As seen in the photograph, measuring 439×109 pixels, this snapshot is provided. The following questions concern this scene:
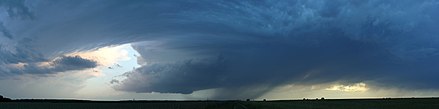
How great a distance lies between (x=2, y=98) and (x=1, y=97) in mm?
1212

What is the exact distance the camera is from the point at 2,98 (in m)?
181

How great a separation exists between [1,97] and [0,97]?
1664 millimetres

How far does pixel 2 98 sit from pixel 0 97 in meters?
2.84

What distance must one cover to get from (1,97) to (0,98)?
2332 mm

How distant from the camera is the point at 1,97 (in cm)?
17975

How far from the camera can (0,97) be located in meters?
178

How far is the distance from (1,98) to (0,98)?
1798 mm

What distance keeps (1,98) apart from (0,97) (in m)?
1.21

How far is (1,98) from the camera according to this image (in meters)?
179
